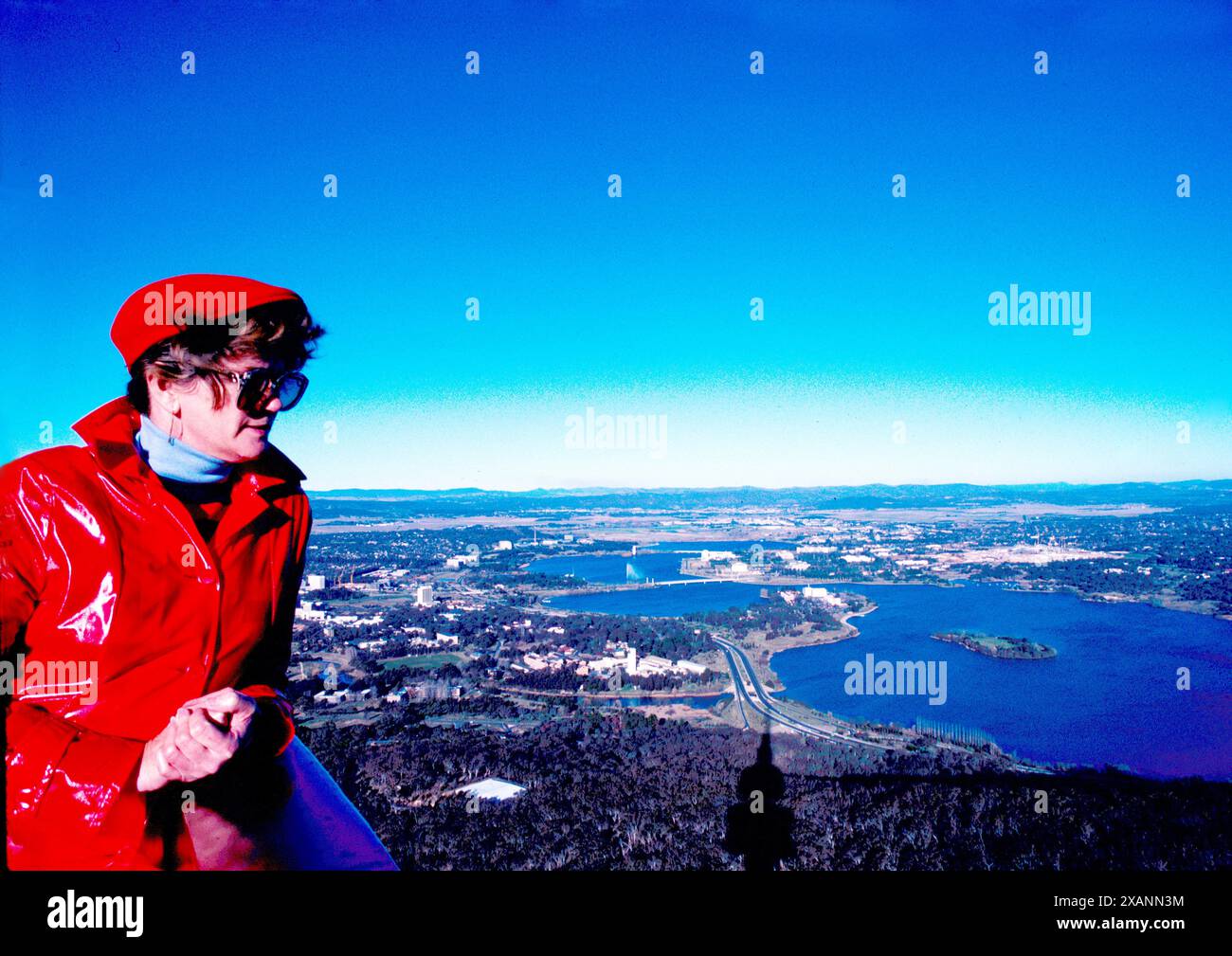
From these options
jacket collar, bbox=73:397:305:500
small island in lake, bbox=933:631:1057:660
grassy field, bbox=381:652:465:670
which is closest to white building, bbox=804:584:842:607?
small island in lake, bbox=933:631:1057:660

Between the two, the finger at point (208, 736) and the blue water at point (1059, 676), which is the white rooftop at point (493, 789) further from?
the finger at point (208, 736)

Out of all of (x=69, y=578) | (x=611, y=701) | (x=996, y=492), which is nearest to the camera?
(x=69, y=578)

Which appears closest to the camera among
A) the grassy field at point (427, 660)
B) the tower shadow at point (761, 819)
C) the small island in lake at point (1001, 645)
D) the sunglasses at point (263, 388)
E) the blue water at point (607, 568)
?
the sunglasses at point (263, 388)

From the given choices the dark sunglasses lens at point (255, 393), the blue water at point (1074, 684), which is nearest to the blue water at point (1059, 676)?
the blue water at point (1074, 684)

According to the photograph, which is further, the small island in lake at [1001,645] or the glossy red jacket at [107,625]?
the small island in lake at [1001,645]
